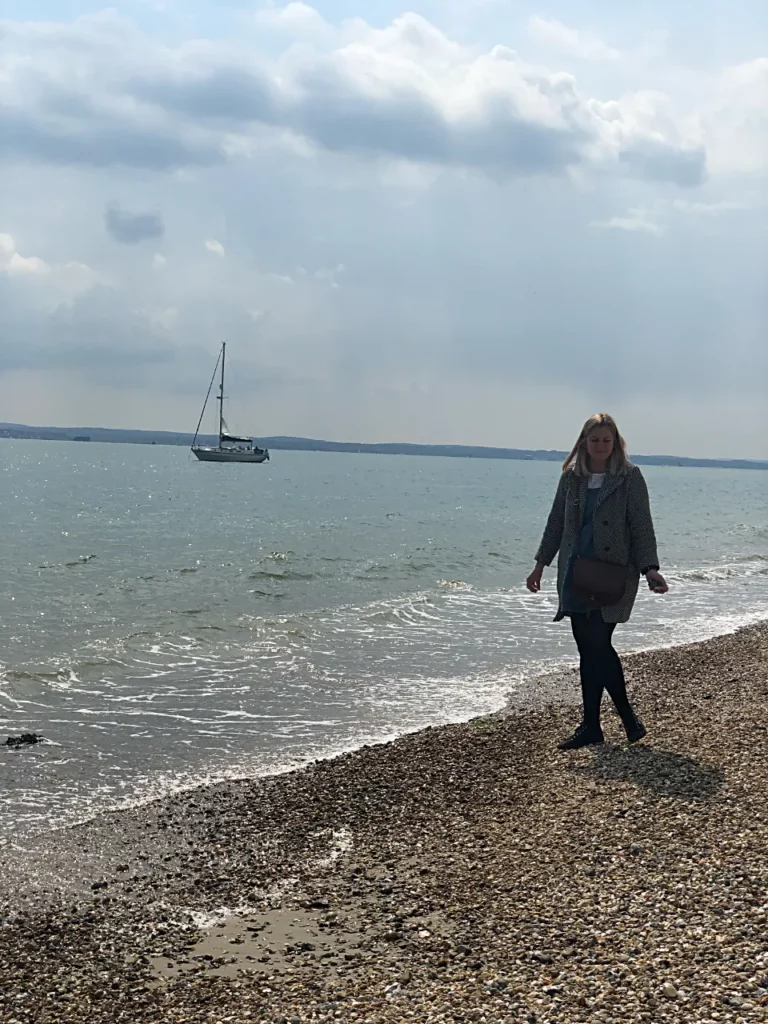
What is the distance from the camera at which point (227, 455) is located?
130250 millimetres

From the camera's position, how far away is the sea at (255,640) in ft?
31.4

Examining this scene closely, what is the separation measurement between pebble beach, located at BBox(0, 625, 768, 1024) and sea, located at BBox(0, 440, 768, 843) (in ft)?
4.34

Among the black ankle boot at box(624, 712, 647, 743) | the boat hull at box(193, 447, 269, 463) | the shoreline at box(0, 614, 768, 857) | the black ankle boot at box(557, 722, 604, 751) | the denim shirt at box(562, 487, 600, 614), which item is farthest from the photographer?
the boat hull at box(193, 447, 269, 463)

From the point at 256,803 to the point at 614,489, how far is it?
387 centimetres

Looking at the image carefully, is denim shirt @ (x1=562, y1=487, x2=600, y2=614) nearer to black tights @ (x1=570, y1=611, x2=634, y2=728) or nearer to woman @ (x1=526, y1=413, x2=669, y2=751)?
woman @ (x1=526, y1=413, x2=669, y2=751)

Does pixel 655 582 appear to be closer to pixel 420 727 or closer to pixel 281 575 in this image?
pixel 420 727

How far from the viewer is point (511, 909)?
5.03 metres

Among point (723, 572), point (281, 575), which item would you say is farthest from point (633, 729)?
point (723, 572)

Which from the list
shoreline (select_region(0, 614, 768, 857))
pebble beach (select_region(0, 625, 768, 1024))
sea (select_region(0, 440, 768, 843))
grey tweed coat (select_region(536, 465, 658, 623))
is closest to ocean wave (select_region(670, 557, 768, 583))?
sea (select_region(0, 440, 768, 843))

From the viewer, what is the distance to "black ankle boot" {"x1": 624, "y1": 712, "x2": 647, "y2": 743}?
771 cm

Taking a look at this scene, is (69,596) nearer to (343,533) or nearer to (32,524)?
(343,533)

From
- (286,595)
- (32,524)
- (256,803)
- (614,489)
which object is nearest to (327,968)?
(256,803)

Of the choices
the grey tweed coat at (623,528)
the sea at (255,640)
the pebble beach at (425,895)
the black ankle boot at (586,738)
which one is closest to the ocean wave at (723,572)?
the sea at (255,640)

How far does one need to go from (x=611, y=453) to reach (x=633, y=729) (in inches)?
89.4
